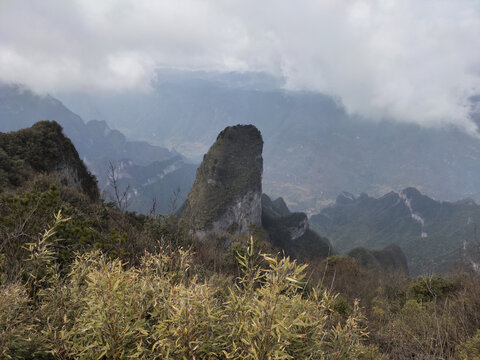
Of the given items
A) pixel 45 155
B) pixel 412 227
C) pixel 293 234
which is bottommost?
pixel 293 234

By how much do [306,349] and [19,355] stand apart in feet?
7.82

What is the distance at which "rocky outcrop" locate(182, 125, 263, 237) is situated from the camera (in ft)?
239

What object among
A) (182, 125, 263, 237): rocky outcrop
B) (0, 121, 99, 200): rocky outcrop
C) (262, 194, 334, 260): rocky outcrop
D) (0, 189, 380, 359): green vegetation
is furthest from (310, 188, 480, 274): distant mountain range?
(0, 189, 380, 359): green vegetation

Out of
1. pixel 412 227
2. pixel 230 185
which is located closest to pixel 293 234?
pixel 230 185

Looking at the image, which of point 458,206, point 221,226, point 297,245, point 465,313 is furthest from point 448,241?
point 465,313

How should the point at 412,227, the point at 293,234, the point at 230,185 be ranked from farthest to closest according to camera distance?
the point at 412,227
the point at 293,234
the point at 230,185

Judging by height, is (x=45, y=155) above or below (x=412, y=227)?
above

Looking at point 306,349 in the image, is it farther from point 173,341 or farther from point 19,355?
point 19,355

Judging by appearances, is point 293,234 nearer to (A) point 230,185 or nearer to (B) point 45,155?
(A) point 230,185

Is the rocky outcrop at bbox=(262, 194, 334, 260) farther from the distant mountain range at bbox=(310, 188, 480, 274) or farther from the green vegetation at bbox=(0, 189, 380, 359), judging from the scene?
the green vegetation at bbox=(0, 189, 380, 359)

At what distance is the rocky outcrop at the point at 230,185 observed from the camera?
239ft

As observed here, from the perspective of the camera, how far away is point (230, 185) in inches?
3127

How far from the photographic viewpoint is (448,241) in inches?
4648

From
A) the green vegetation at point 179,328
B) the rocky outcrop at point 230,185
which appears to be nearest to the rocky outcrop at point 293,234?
the rocky outcrop at point 230,185
